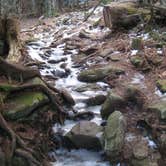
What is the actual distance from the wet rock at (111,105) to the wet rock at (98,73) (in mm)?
1620

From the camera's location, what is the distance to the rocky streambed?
705 centimetres

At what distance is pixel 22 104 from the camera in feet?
25.3

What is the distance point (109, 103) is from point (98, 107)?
1.80ft

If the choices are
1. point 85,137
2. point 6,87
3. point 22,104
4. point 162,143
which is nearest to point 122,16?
point 6,87

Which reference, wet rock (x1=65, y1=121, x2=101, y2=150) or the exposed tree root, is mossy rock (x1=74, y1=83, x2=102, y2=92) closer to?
the exposed tree root

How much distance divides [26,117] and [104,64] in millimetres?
3446

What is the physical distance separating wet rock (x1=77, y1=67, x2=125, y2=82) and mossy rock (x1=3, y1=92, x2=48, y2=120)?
6.41 feet

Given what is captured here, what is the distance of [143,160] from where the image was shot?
6699 millimetres

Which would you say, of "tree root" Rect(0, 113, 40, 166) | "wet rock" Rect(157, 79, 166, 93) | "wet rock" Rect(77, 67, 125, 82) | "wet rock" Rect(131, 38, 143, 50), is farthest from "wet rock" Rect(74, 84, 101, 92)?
"tree root" Rect(0, 113, 40, 166)

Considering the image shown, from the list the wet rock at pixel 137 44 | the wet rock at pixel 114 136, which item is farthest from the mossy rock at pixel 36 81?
the wet rock at pixel 137 44

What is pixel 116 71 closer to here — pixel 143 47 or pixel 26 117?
pixel 143 47

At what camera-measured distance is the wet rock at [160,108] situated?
7.27 meters

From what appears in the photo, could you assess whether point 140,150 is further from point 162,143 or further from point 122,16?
point 122,16

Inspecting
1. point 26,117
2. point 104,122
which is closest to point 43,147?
point 26,117
